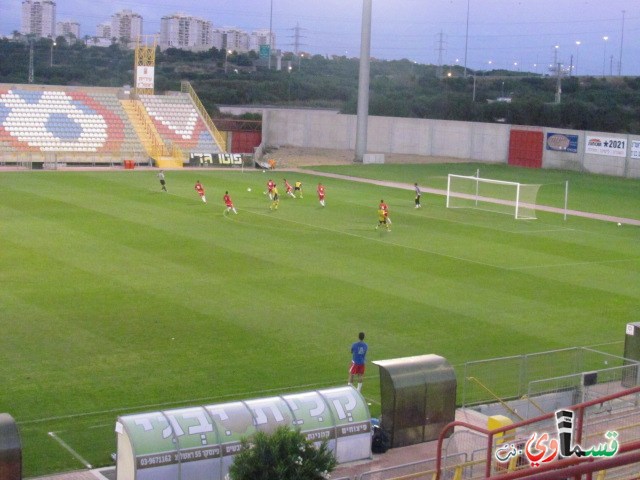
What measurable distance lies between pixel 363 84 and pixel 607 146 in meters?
18.1

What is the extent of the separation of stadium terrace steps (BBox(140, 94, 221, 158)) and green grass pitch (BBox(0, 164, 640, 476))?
2488cm

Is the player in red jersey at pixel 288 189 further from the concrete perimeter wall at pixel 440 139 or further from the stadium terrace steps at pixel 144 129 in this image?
the concrete perimeter wall at pixel 440 139

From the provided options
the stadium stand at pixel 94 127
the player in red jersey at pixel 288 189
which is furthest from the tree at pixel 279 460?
the stadium stand at pixel 94 127

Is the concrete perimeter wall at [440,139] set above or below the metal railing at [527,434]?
above

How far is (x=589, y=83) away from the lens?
5930 inches

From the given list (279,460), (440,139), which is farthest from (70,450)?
(440,139)

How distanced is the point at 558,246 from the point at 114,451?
2597 cm

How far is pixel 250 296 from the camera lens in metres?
28.2

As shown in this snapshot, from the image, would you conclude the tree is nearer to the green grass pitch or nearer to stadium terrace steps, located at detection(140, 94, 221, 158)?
the green grass pitch

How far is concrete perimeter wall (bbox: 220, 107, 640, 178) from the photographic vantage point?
6888 cm

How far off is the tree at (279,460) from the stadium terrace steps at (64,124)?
6027 centimetres

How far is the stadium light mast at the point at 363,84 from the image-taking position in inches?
2928

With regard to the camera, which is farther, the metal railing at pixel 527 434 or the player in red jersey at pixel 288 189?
the player in red jersey at pixel 288 189

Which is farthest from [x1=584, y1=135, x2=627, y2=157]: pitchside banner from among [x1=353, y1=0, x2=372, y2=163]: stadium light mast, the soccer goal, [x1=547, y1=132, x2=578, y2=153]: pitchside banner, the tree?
the tree
